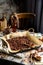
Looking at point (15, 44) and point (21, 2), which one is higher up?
point (21, 2)

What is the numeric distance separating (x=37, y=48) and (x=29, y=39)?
0.19m

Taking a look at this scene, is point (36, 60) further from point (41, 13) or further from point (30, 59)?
point (41, 13)

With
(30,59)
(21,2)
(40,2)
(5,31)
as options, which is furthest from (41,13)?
(30,59)

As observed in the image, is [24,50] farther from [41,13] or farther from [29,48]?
[41,13]

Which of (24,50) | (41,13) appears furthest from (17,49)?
(41,13)

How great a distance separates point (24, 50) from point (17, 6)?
1.81 meters

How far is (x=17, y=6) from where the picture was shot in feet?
10.8

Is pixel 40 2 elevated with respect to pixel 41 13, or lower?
elevated

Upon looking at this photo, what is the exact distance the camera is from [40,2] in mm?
3197

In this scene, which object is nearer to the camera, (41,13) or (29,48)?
(29,48)

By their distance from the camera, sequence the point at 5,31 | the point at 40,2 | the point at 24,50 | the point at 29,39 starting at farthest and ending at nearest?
1. the point at 40,2
2. the point at 5,31
3. the point at 29,39
4. the point at 24,50

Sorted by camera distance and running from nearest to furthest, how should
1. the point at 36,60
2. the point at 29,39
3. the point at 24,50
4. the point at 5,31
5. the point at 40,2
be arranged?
the point at 36,60, the point at 24,50, the point at 29,39, the point at 5,31, the point at 40,2

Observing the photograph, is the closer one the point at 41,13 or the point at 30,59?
the point at 30,59

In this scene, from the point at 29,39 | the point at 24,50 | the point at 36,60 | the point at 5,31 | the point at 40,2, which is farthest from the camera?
the point at 40,2
